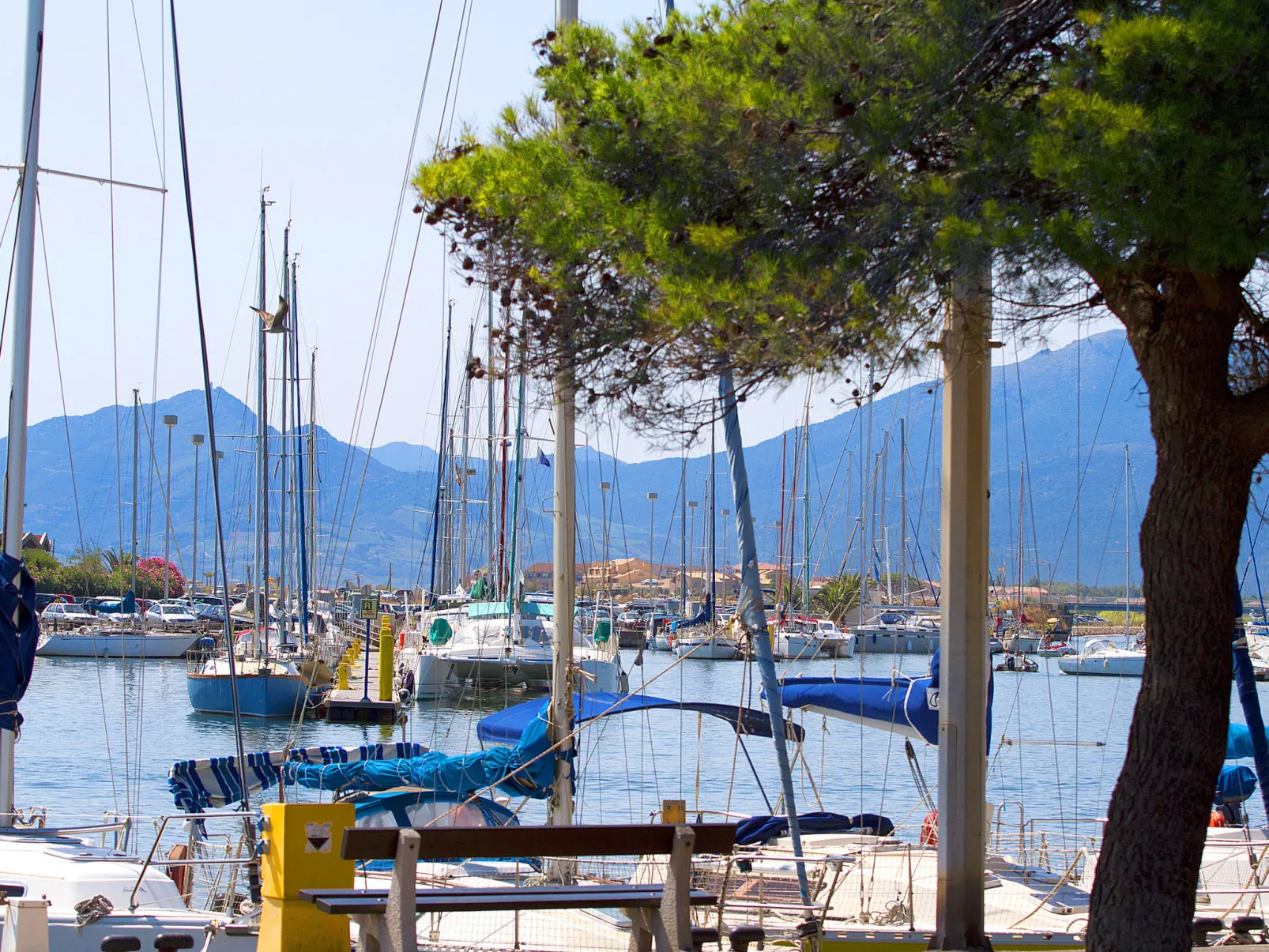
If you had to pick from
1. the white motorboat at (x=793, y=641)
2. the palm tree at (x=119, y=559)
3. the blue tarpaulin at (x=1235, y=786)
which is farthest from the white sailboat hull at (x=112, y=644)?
the blue tarpaulin at (x=1235, y=786)

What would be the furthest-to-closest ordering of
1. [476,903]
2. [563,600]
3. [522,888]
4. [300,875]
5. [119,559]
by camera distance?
[119,559] < [563,600] < [300,875] < [522,888] < [476,903]

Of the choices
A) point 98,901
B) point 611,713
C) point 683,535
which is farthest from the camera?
point 683,535

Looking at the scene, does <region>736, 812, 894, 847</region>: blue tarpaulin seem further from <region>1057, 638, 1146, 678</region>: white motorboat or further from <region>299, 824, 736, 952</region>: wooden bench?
<region>1057, 638, 1146, 678</region>: white motorboat

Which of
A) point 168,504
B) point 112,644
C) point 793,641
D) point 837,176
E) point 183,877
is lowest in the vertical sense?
point 793,641

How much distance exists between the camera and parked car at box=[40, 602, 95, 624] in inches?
2429

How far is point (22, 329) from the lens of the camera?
11.7m

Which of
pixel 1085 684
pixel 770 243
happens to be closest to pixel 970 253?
pixel 770 243

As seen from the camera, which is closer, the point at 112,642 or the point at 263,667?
the point at 263,667

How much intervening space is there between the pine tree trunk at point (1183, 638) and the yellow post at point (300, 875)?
384 centimetres

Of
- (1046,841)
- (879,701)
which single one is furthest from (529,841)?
(1046,841)

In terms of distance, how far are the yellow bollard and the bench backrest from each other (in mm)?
30457

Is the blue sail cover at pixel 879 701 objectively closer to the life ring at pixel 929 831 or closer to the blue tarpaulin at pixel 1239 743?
the life ring at pixel 929 831

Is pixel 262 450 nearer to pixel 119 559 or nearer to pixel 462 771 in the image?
pixel 119 559

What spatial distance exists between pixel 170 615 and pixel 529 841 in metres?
61.0
